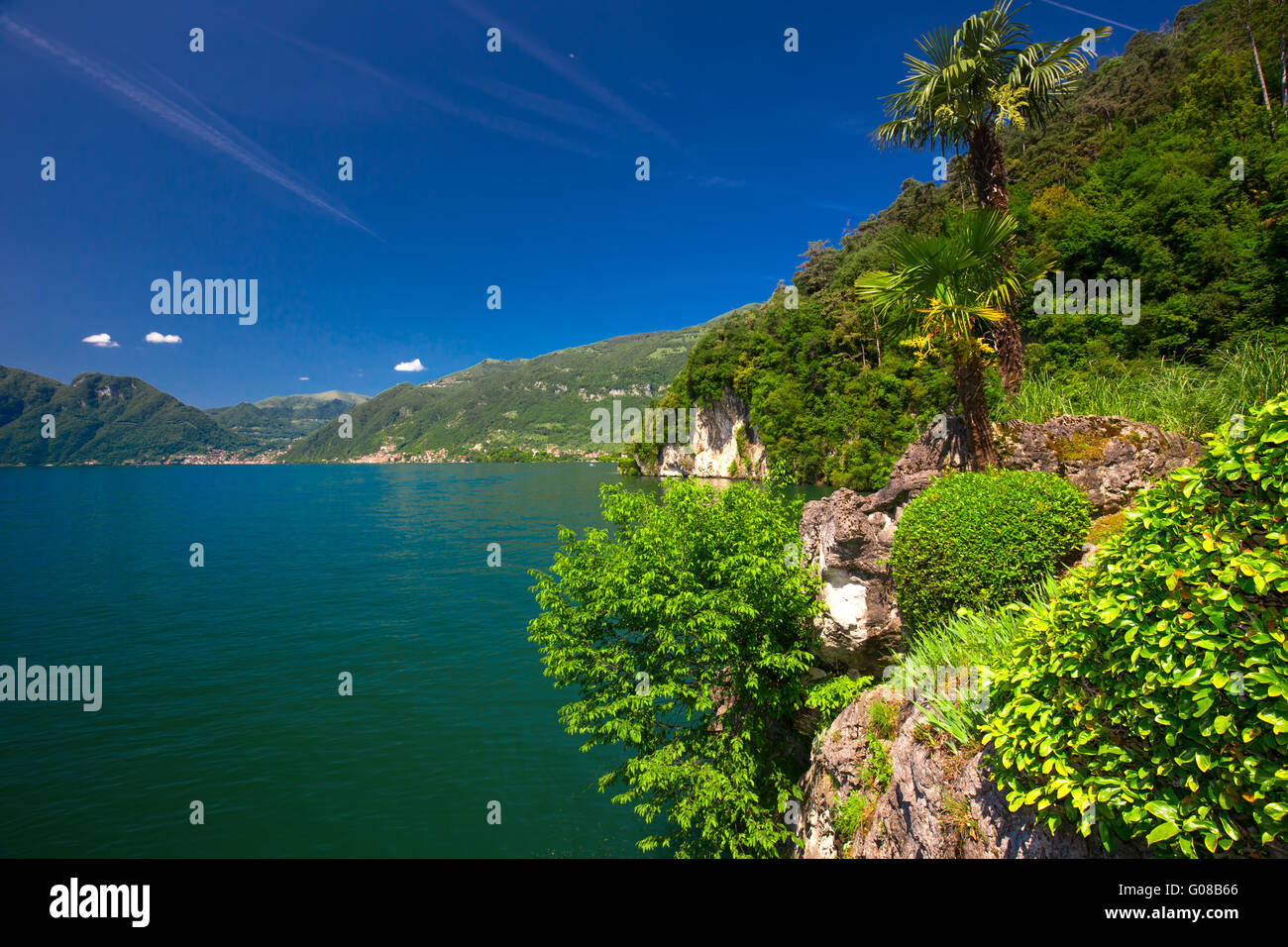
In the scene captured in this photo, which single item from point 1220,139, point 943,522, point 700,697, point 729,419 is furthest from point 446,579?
point 729,419

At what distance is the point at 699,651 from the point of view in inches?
396

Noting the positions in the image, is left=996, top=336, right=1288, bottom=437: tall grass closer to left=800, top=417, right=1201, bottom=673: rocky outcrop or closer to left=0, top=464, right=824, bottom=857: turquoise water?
left=800, top=417, right=1201, bottom=673: rocky outcrop

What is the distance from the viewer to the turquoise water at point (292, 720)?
11656 millimetres

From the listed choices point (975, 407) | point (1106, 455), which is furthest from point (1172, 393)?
point (975, 407)

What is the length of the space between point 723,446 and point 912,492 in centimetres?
7764

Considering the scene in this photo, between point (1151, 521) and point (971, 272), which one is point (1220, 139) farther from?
point (1151, 521)

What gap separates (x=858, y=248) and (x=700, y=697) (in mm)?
86307

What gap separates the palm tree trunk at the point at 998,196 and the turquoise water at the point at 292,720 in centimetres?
1292

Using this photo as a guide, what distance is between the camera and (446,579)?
31453 millimetres

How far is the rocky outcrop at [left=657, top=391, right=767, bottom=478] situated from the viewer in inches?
3093

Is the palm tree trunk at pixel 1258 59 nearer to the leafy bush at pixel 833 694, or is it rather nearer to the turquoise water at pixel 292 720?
the leafy bush at pixel 833 694

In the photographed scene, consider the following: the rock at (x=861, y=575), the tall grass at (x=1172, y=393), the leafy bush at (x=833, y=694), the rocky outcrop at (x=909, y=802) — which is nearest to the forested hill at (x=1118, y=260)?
the tall grass at (x=1172, y=393)

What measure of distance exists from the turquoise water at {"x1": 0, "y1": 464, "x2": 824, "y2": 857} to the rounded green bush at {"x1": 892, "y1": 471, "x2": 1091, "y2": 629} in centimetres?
866

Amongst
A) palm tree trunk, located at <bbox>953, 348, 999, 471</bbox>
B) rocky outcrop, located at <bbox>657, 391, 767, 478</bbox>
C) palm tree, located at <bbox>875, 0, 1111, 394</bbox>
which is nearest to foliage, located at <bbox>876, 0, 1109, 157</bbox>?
palm tree, located at <bbox>875, 0, 1111, 394</bbox>
